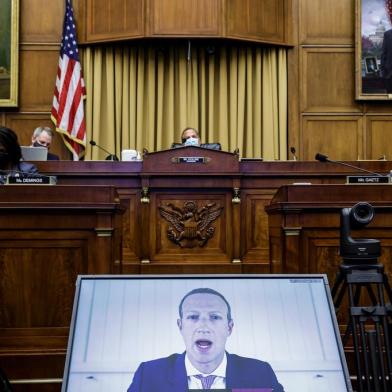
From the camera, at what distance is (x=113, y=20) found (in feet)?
23.8

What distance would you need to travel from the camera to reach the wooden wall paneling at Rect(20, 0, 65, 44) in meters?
7.54

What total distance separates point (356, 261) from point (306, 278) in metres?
0.59

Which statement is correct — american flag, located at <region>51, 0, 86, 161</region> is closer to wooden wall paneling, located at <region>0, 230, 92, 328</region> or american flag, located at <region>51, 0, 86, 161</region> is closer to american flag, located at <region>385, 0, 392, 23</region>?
american flag, located at <region>385, 0, 392, 23</region>

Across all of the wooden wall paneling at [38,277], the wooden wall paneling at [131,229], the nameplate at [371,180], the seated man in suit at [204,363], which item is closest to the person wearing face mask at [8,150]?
the wooden wall paneling at [38,277]

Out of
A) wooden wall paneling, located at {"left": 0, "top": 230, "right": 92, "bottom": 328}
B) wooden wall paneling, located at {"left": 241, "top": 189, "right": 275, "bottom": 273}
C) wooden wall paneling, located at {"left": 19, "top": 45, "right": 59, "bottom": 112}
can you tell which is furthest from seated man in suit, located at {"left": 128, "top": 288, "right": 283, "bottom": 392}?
wooden wall paneling, located at {"left": 19, "top": 45, "right": 59, "bottom": 112}

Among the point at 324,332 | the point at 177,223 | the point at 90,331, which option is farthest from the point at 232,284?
the point at 177,223

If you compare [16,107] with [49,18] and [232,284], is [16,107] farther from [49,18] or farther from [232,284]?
[232,284]

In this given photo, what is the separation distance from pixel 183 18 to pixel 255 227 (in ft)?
11.0

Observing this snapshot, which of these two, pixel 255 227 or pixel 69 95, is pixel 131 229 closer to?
pixel 255 227

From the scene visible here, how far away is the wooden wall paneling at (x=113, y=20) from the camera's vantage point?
7.09 m

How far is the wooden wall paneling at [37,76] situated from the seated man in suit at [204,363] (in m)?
6.45

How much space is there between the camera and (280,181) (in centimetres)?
505

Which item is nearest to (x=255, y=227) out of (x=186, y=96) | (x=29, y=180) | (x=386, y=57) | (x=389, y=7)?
(x=29, y=180)

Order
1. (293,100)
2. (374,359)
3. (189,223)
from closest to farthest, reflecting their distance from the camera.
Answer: (374,359), (189,223), (293,100)
